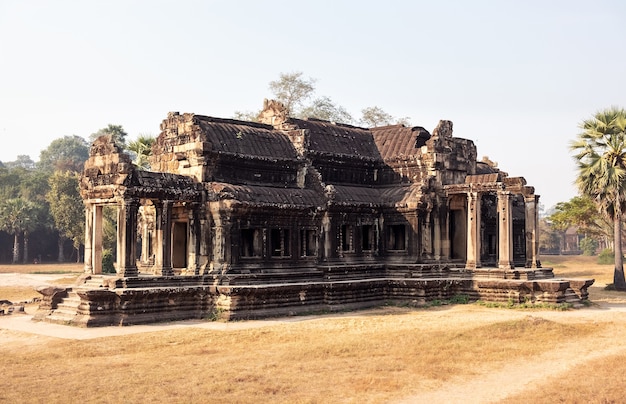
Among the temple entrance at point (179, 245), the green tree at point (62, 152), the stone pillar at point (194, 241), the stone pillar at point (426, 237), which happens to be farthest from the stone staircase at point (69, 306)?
the green tree at point (62, 152)

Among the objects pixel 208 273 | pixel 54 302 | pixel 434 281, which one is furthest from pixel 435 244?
pixel 54 302

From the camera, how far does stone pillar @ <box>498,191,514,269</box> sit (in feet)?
83.8

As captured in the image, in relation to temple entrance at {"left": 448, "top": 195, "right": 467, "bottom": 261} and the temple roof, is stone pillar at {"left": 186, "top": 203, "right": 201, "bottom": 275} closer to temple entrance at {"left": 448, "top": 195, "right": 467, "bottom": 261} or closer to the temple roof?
the temple roof

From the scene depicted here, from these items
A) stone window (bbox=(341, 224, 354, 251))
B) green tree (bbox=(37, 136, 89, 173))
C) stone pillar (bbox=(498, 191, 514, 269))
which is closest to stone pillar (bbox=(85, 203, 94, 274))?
stone window (bbox=(341, 224, 354, 251))

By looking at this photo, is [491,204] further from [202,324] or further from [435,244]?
[202,324]

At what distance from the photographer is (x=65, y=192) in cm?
6056

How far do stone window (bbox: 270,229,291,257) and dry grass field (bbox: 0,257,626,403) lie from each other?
380 centimetres

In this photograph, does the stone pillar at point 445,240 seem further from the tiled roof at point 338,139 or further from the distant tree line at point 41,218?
the distant tree line at point 41,218

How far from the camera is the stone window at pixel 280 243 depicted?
24031 mm

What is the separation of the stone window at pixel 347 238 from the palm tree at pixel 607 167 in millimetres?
11324

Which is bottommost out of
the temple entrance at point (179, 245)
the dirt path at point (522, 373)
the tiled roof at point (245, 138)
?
the dirt path at point (522, 373)

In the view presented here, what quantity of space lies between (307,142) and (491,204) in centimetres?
856

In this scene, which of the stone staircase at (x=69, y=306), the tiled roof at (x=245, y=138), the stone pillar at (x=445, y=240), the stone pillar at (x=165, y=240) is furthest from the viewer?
the stone pillar at (x=445, y=240)

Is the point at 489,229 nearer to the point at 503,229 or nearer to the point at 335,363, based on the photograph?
the point at 503,229
